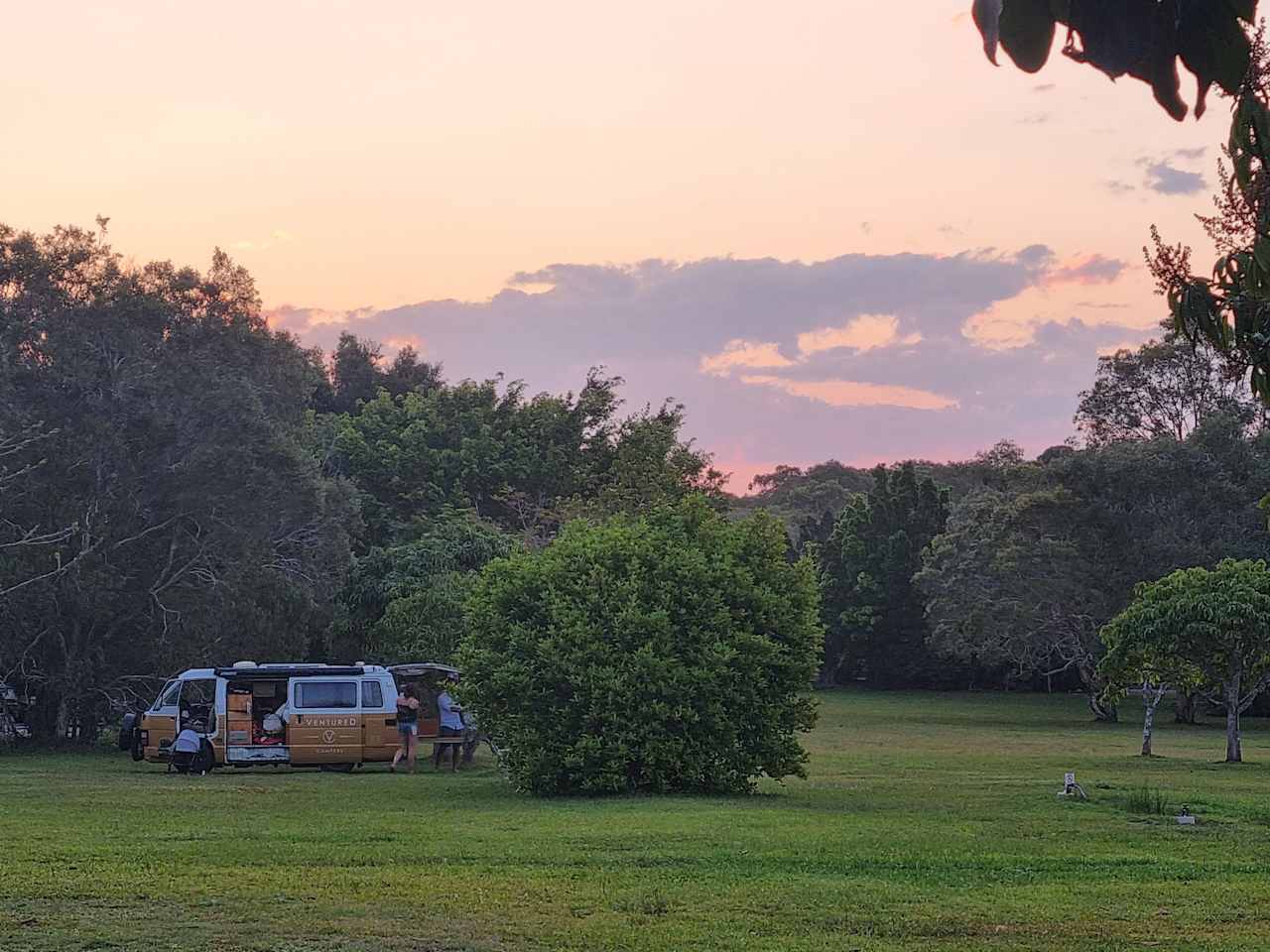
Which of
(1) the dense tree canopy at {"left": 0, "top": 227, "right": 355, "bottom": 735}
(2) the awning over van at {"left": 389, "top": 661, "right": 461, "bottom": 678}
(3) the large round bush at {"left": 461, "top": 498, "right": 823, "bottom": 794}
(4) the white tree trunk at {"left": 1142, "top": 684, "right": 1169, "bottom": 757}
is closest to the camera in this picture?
(3) the large round bush at {"left": 461, "top": 498, "right": 823, "bottom": 794}

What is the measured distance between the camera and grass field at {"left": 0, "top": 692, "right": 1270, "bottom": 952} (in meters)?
10.2

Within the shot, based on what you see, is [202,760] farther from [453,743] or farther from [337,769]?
[453,743]

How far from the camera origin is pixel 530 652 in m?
21.9

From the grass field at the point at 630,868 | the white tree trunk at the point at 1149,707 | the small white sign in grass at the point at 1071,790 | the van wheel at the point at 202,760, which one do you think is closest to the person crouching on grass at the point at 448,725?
the van wheel at the point at 202,760

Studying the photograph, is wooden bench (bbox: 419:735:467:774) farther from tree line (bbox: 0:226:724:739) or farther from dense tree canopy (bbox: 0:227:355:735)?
dense tree canopy (bbox: 0:227:355:735)

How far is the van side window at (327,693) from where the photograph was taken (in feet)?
94.6

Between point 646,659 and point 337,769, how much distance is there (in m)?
10.2

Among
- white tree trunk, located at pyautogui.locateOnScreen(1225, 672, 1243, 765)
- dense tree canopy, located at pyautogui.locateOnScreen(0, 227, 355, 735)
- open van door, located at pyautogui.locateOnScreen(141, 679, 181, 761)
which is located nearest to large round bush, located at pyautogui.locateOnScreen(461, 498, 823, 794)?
open van door, located at pyautogui.locateOnScreen(141, 679, 181, 761)

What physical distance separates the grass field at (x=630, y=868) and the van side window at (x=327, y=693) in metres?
4.42

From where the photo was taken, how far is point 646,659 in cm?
2120

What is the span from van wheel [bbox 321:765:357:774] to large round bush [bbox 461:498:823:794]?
714cm

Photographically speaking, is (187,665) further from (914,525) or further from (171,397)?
A: (914,525)

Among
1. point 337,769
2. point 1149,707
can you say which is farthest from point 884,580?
point 337,769

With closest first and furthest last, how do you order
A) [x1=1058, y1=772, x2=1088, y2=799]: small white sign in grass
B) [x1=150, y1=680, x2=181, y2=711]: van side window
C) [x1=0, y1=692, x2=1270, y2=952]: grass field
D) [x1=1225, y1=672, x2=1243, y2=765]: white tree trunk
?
1. [x1=0, y1=692, x2=1270, y2=952]: grass field
2. [x1=1058, y1=772, x2=1088, y2=799]: small white sign in grass
3. [x1=150, y1=680, x2=181, y2=711]: van side window
4. [x1=1225, y1=672, x2=1243, y2=765]: white tree trunk
